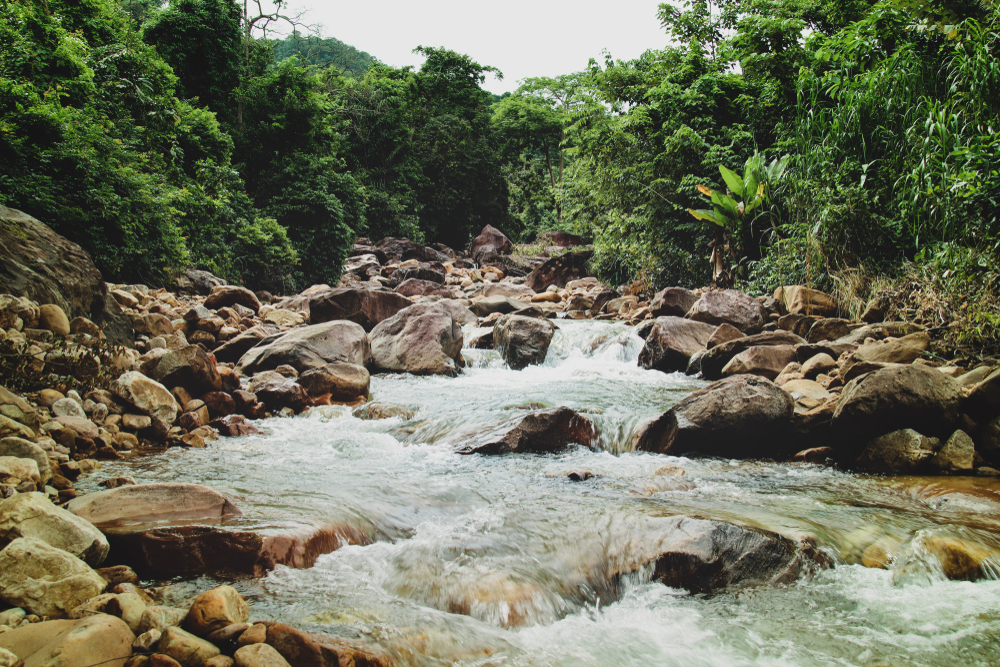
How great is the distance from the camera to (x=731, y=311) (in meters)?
10.6

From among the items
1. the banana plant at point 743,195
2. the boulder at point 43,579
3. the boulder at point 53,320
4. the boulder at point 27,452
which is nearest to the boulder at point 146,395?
the boulder at point 53,320

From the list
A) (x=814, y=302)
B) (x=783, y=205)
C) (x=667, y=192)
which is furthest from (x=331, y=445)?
(x=667, y=192)

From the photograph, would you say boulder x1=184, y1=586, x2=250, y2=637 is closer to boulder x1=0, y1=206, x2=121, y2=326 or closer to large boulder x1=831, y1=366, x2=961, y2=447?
boulder x1=0, y1=206, x2=121, y2=326

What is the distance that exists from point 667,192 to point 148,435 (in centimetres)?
1363

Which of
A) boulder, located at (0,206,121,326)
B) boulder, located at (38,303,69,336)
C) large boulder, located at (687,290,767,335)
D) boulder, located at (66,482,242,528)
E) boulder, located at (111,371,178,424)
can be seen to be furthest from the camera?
large boulder, located at (687,290,767,335)

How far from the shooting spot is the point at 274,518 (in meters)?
3.49

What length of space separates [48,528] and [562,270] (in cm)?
2003

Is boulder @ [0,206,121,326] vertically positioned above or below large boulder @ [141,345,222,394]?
above

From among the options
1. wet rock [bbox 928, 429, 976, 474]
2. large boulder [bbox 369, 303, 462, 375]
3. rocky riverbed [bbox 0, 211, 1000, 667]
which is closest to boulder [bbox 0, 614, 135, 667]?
rocky riverbed [bbox 0, 211, 1000, 667]

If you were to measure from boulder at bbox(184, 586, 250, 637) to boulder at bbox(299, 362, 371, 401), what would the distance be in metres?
5.57

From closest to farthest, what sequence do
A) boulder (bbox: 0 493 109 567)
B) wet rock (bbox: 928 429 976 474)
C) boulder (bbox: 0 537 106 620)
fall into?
boulder (bbox: 0 537 106 620)
boulder (bbox: 0 493 109 567)
wet rock (bbox: 928 429 976 474)

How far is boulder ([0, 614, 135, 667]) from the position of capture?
5.80ft

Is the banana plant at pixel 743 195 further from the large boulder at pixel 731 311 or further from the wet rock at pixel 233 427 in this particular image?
the wet rock at pixel 233 427

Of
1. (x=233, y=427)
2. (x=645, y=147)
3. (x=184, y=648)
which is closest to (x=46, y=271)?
(x=233, y=427)
